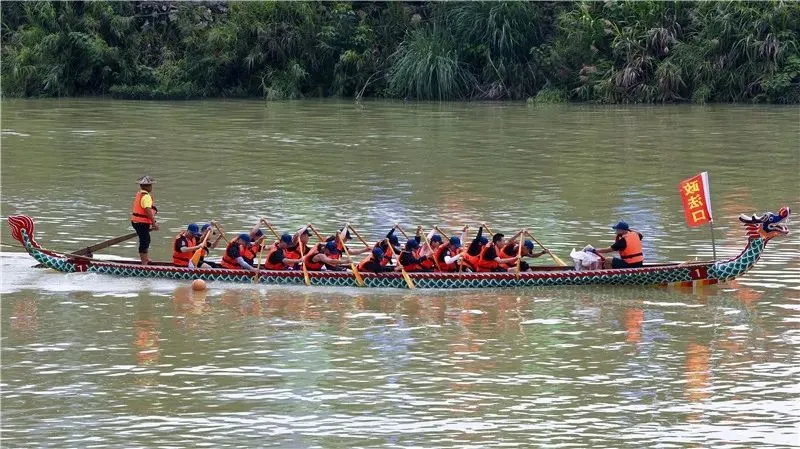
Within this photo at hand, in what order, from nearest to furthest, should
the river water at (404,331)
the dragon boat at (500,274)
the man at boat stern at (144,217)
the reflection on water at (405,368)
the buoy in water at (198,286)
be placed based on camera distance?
the reflection on water at (405,368) < the river water at (404,331) < the dragon boat at (500,274) < the buoy in water at (198,286) < the man at boat stern at (144,217)

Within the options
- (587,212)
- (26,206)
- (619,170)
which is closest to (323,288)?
(587,212)

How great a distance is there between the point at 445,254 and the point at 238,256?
280 cm

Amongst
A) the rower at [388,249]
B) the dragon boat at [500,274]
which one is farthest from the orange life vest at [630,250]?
the rower at [388,249]

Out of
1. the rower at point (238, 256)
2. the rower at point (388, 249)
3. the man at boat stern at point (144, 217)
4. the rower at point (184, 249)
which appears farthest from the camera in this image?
the man at boat stern at point (144, 217)

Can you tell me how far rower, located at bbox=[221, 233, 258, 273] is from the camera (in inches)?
785

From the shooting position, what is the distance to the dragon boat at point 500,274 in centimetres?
1894

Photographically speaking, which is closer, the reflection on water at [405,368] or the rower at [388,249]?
the reflection on water at [405,368]

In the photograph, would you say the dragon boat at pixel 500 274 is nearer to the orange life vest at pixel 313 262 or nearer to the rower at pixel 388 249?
the orange life vest at pixel 313 262

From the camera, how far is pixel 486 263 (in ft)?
64.0

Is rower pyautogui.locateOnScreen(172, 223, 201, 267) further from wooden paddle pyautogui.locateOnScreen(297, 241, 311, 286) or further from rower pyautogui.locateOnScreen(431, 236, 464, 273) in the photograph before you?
rower pyautogui.locateOnScreen(431, 236, 464, 273)

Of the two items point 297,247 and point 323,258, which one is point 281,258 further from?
point 323,258

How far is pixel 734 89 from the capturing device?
45688 mm

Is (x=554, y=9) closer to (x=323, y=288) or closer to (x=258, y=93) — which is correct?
(x=258, y=93)

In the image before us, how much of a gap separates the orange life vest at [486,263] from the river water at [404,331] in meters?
0.42
